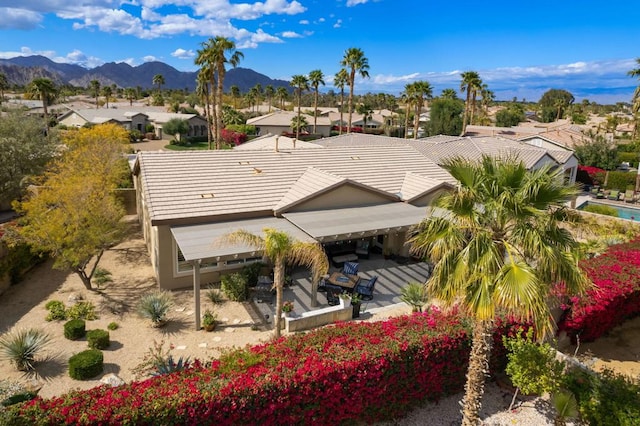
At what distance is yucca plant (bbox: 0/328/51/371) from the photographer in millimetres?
12141

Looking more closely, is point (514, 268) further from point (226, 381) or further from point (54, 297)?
point (54, 297)

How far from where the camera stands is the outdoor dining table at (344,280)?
55.4 feet

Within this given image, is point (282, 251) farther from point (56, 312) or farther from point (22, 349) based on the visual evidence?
point (56, 312)

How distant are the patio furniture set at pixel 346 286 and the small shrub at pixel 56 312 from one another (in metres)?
10.2

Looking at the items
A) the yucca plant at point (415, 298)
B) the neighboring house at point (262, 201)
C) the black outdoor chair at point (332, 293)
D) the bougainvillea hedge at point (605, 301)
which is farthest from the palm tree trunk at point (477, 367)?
the neighboring house at point (262, 201)

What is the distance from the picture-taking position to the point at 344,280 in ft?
56.9

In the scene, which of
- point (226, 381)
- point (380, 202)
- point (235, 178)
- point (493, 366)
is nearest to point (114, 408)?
point (226, 381)

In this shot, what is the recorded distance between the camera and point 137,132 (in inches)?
2881

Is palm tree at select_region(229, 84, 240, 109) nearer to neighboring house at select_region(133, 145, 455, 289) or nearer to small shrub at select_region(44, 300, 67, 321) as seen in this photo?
neighboring house at select_region(133, 145, 455, 289)

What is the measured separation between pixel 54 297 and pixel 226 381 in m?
13.2

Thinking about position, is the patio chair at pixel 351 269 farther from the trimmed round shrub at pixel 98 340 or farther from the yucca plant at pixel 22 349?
the yucca plant at pixel 22 349

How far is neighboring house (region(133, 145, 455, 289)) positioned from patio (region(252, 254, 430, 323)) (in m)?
1.39

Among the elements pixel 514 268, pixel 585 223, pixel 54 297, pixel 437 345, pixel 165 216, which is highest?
pixel 585 223

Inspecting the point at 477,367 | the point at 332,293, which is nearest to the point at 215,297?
the point at 332,293
